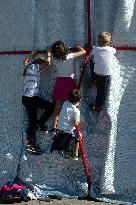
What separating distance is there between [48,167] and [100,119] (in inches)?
33.0

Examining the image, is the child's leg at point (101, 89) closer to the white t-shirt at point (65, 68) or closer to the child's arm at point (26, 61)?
the white t-shirt at point (65, 68)

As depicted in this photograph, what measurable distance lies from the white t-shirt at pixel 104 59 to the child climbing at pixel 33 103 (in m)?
0.62

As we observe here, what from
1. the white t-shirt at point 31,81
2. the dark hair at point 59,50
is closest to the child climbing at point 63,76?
the dark hair at point 59,50

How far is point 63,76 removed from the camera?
308 inches

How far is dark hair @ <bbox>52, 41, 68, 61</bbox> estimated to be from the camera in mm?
7637

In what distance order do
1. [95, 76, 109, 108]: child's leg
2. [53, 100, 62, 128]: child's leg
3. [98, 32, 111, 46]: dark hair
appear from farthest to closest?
[53, 100, 62, 128]: child's leg < [95, 76, 109, 108]: child's leg < [98, 32, 111, 46]: dark hair

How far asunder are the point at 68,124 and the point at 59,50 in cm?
87

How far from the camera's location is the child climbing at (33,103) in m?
7.82

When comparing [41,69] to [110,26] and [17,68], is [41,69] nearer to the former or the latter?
[17,68]

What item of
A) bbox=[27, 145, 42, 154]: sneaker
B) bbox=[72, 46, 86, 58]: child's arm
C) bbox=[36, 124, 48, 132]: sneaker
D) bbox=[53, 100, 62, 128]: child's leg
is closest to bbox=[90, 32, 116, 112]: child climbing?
bbox=[72, 46, 86, 58]: child's arm

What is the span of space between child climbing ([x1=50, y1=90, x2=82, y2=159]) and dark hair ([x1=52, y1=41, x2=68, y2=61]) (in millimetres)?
444

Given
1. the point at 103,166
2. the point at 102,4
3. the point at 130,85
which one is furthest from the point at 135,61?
the point at 103,166

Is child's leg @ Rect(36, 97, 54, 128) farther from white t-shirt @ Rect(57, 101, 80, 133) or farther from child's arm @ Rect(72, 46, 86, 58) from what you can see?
child's arm @ Rect(72, 46, 86, 58)

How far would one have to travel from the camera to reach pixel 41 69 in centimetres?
793
